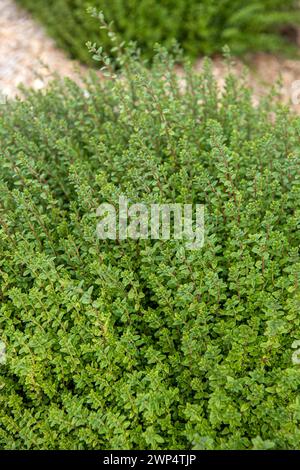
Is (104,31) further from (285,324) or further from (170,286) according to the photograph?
(285,324)

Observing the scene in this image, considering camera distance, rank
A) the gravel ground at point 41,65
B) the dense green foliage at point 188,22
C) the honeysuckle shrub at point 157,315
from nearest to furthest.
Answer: the honeysuckle shrub at point 157,315, the dense green foliage at point 188,22, the gravel ground at point 41,65

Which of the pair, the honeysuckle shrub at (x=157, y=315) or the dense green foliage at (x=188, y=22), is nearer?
the honeysuckle shrub at (x=157, y=315)

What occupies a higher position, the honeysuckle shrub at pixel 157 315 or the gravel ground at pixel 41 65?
the gravel ground at pixel 41 65

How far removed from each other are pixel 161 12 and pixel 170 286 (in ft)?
10.0

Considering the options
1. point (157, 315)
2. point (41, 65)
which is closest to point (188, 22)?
point (41, 65)

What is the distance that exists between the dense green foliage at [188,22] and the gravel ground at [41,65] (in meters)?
0.19

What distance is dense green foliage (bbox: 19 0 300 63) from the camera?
14.6 ft

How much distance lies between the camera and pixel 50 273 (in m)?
2.14

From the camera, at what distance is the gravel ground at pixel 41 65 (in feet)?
15.5

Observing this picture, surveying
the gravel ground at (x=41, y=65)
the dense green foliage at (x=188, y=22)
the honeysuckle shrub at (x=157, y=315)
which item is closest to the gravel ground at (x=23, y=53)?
the gravel ground at (x=41, y=65)

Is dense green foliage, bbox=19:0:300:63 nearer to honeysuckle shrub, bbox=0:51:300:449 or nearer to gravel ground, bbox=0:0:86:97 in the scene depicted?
gravel ground, bbox=0:0:86:97

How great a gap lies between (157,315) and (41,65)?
133 inches

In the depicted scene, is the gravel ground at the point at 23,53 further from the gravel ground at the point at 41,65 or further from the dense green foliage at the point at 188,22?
the dense green foliage at the point at 188,22
